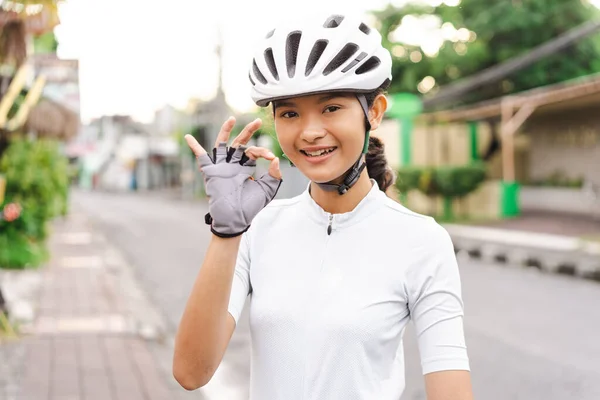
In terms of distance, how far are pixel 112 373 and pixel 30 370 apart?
0.68 meters

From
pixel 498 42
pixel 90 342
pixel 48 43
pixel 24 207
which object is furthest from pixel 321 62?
pixel 498 42

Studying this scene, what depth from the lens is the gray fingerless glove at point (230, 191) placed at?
164 cm

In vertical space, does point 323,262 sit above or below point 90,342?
above

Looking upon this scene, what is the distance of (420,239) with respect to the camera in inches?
68.9

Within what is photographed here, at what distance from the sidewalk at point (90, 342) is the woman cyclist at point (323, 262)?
384 cm

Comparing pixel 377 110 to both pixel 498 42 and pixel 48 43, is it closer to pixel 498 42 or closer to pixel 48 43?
pixel 48 43

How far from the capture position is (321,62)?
1.74 metres

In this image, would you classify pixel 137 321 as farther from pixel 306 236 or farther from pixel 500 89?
pixel 500 89

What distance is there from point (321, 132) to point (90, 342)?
230 inches

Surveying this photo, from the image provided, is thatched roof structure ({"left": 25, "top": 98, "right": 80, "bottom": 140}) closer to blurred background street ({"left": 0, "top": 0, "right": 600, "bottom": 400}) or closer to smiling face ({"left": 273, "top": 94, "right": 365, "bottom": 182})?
blurred background street ({"left": 0, "top": 0, "right": 600, "bottom": 400})

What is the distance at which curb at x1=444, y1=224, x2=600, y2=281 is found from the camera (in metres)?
12.0

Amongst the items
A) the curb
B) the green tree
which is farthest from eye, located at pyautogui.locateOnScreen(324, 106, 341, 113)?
the green tree

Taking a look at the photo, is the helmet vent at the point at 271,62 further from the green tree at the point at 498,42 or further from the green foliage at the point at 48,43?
the green tree at the point at 498,42

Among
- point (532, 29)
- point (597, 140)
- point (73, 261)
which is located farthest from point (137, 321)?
point (532, 29)
